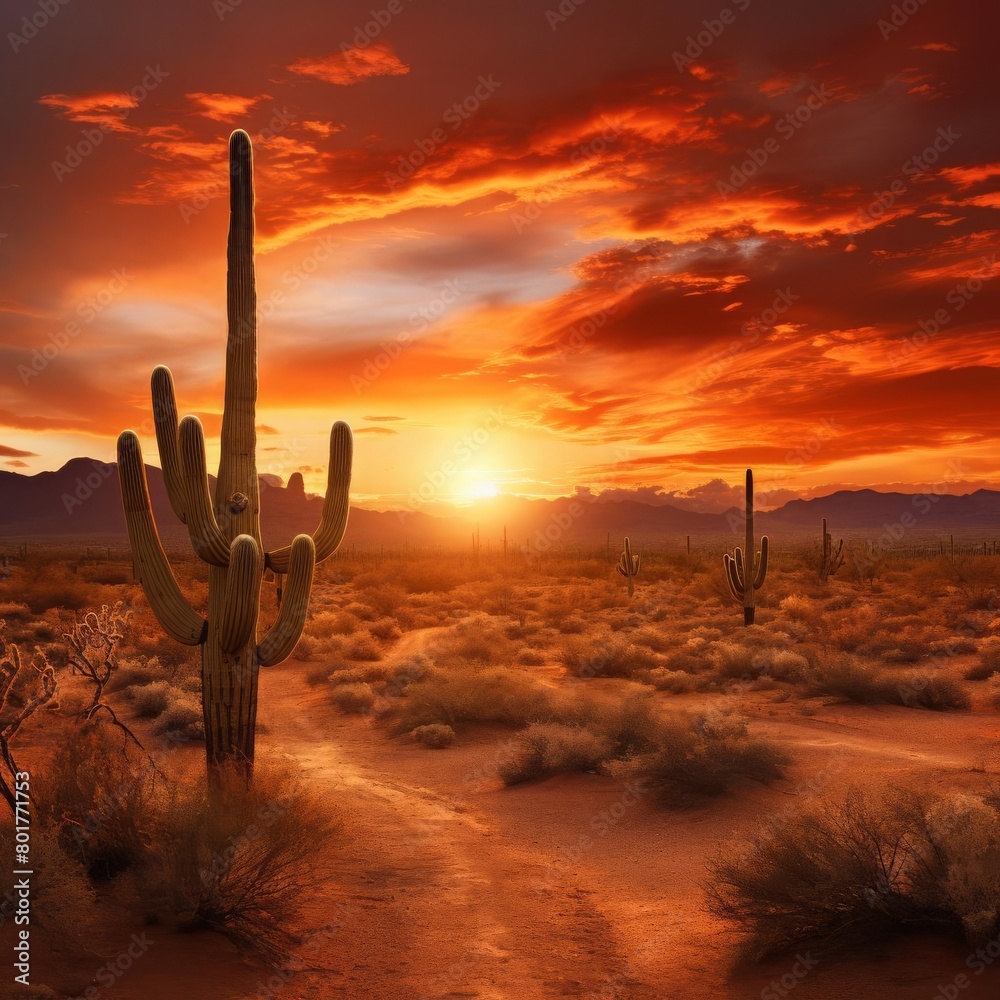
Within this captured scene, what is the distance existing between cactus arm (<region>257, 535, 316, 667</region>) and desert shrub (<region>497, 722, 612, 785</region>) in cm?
441

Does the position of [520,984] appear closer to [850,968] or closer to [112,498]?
[850,968]

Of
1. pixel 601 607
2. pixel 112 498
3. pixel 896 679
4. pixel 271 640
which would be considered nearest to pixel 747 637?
pixel 896 679

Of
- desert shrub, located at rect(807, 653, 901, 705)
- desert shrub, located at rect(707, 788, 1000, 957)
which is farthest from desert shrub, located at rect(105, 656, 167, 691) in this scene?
desert shrub, located at rect(707, 788, 1000, 957)

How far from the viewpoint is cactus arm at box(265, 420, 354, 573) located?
33.3ft

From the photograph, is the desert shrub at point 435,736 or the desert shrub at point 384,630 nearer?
the desert shrub at point 435,736

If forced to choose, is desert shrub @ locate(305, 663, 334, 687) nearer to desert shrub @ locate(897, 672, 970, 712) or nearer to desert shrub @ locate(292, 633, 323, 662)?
desert shrub @ locate(292, 633, 323, 662)

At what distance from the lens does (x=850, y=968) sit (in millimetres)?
5566

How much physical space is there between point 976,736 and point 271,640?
11.3 metres

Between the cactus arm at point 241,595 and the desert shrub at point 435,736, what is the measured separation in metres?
5.99

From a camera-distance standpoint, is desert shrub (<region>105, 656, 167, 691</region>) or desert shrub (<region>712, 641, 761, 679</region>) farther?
desert shrub (<region>712, 641, 761, 679</region>)

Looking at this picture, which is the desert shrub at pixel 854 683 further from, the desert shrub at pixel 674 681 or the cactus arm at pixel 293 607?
the cactus arm at pixel 293 607

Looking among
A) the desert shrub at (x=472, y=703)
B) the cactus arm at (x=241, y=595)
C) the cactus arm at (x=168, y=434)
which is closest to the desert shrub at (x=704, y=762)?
the desert shrub at (x=472, y=703)

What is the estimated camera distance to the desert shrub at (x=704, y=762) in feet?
34.4

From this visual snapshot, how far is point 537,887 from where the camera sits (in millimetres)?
8164
